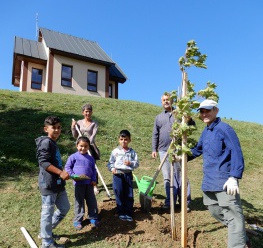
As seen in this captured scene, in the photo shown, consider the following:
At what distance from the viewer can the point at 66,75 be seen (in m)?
26.3

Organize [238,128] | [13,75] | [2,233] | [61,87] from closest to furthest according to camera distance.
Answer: [2,233]
[238,128]
[61,87]
[13,75]

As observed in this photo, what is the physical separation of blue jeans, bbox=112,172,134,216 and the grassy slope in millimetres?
867

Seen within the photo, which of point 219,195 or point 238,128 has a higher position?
point 238,128

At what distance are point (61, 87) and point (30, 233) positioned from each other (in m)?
21.7

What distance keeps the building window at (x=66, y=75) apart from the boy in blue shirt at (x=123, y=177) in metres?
21.7

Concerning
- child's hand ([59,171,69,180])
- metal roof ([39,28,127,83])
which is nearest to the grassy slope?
child's hand ([59,171,69,180])

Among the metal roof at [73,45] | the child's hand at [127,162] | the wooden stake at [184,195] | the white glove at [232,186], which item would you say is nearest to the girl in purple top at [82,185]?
the child's hand at [127,162]

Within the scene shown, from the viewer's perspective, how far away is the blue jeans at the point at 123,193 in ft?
17.4

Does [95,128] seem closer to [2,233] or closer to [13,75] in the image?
[2,233]

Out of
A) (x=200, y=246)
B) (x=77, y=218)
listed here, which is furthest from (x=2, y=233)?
(x=200, y=246)

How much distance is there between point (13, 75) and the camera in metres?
30.9

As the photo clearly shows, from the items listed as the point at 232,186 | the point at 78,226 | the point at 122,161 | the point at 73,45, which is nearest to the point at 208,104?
the point at 232,186

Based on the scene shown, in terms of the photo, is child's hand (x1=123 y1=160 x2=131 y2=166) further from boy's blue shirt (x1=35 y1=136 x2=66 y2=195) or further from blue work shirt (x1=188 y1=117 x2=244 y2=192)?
blue work shirt (x1=188 y1=117 x2=244 y2=192)

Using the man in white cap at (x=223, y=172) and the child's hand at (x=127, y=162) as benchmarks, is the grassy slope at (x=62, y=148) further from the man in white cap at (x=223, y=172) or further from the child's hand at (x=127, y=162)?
the child's hand at (x=127, y=162)
